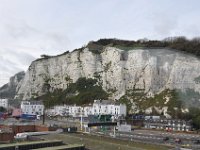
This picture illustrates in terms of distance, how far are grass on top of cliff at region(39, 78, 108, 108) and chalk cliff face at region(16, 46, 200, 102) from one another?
2389mm

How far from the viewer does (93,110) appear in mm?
117688

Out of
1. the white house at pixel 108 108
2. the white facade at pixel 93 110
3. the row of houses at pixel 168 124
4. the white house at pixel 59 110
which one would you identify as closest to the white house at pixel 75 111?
the white facade at pixel 93 110

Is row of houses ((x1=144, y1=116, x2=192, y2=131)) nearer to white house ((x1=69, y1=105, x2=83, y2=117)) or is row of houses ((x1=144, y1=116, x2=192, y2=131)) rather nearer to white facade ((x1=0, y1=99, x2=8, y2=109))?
white house ((x1=69, y1=105, x2=83, y2=117))

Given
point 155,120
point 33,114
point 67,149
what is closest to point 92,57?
point 33,114

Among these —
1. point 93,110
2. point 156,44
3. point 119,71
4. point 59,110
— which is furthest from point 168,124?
point 59,110

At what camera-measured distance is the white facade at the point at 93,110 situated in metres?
106

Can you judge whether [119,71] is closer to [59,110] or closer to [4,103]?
[59,110]

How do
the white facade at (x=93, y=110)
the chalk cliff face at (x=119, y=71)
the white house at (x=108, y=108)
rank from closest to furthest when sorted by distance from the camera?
the chalk cliff face at (x=119, y=71), the white house at (x=108, y=108), the white facade at (x=93, y=110)

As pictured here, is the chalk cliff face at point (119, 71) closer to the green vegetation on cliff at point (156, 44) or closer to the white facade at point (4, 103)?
the green vegetation on cliff at point (156, 44)

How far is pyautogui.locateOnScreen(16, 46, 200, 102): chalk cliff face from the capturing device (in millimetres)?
103850

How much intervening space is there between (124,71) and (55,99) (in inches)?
1244

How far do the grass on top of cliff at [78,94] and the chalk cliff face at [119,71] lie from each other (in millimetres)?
2389

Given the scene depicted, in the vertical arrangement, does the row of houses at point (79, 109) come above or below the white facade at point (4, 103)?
below

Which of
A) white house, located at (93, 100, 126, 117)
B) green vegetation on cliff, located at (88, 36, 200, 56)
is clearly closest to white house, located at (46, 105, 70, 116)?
white house, located at (93, 100, 126, 117)
